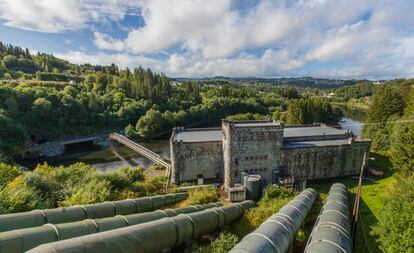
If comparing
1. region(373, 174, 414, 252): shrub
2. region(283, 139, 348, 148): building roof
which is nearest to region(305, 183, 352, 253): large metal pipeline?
region(373, 174, 414, 252): shrub

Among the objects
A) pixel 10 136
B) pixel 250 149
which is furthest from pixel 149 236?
pixel 10 136

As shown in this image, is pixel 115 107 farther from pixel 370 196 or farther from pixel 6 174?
pixel 370 196

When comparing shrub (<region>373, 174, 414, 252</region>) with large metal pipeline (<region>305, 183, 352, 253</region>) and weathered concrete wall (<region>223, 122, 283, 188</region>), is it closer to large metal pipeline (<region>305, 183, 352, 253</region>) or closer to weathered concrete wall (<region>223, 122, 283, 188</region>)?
large metal pipeline (<region>305, 183, 352, 253</region>)

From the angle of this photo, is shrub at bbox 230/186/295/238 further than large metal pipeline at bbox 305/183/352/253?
Yes

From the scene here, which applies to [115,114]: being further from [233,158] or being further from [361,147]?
[361,147]

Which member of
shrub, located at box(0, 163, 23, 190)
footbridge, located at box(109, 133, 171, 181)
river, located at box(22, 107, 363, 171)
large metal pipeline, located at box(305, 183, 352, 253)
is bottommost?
river, located at box(22, 107, 363, 171)

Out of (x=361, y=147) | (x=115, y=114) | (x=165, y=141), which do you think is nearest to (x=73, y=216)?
(x=361, y=147)
